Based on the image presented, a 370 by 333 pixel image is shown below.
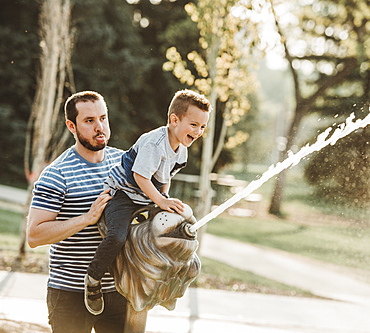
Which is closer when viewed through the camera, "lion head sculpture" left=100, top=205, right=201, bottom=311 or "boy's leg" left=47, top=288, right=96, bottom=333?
"lion head sculpture" left=100, top=205, right=201, bottom=311

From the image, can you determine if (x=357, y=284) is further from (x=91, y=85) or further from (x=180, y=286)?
(x=91, y=85)

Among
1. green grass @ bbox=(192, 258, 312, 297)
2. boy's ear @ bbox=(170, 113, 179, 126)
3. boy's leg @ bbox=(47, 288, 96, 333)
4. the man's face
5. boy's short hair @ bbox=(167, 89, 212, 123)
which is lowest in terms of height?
green grass @ bbox=(192, 258, 312, 297)

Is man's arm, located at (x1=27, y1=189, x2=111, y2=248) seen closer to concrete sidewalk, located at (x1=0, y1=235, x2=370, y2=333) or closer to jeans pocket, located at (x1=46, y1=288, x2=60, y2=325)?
jeans pocket, located at (x1=46, y1=288, x2=60, y2=325)

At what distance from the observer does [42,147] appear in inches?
282

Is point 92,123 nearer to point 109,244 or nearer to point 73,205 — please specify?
point 73,205

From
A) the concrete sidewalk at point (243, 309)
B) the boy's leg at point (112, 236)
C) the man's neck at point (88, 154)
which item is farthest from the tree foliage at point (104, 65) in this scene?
the boy's leg at point (112, 236)

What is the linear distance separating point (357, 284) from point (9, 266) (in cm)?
459

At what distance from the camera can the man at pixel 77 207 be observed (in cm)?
202

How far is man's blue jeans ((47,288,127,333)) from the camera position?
6.82 ft

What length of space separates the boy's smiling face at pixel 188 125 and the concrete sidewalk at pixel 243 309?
2.69 meters

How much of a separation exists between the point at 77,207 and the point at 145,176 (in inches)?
13.3

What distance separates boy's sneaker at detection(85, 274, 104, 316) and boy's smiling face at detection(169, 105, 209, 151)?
510mm

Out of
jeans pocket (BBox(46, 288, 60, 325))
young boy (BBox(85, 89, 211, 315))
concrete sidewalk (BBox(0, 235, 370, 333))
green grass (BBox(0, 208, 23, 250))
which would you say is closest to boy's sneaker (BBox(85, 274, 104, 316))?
young boy (BBox(85, 89, 211, 315))

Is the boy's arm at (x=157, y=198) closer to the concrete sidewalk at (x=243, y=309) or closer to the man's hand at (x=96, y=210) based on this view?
the man's hand at (x=96, y=210)
